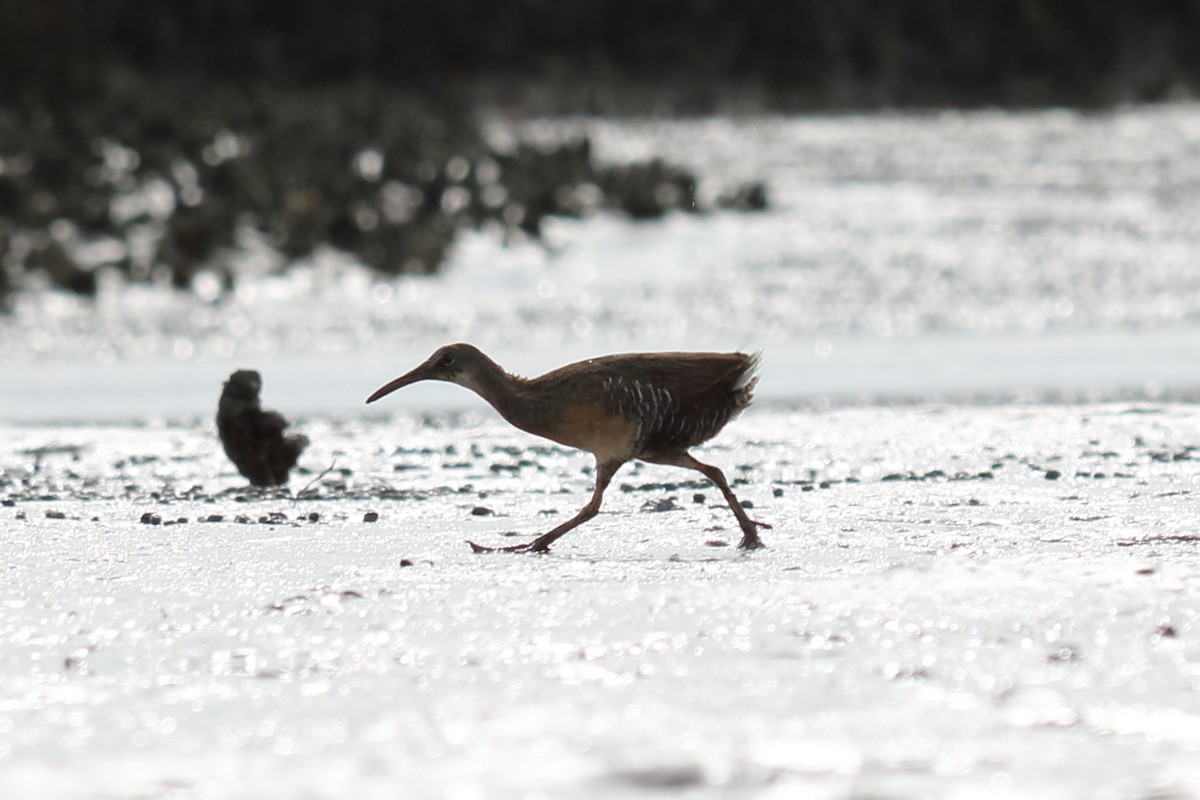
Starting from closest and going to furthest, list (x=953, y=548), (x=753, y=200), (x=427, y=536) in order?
(x=953, y=548) → (x=427, y=536) → (x=753, y=200)

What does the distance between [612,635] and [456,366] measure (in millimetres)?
1680

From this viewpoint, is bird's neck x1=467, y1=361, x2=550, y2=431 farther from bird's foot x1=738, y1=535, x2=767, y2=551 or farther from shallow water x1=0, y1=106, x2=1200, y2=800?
bird's foot x1=738, y1=535, x2=767, y2=551

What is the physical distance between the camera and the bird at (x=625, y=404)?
5461 mm

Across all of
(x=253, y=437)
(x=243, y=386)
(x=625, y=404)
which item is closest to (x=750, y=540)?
(x=625, y=404)

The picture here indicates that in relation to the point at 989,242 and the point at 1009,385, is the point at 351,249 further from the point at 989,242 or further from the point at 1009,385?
the point at 1009,385

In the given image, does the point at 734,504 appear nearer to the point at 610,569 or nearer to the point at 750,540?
the point at 750,540

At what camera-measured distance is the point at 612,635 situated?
14.0 ft

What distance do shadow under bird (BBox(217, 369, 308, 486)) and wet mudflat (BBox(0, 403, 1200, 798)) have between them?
127 mm

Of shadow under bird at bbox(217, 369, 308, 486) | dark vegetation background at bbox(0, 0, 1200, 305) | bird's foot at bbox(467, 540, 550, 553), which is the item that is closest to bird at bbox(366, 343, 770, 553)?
bird's foot at bbox(467, 540, 550, 553)

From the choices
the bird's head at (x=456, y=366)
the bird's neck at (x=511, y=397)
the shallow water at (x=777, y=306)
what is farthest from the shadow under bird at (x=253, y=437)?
the shallow water at (x=777, y=306)

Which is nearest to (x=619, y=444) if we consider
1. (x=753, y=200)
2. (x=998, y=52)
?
(x=753, y=200)

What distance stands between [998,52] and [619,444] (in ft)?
79.5

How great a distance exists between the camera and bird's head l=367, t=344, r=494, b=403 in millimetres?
5723

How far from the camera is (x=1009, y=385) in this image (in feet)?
32.1
